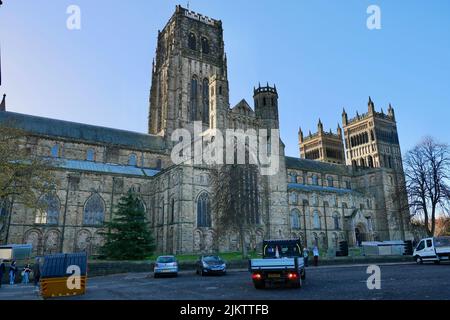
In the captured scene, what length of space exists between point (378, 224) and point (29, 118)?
65.9 metres

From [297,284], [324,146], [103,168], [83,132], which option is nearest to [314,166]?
[324,146]

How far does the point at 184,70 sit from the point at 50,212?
33707 millimetres

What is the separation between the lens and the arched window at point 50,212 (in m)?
41.4

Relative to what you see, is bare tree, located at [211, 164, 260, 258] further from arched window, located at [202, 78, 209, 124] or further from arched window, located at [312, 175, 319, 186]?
arched window, located at [312, 175, 319, 186]

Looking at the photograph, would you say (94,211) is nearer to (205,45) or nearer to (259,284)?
(259,284)

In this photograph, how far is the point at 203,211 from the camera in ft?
141

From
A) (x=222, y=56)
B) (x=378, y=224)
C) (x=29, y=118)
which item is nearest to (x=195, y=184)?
(x=29, y=118)

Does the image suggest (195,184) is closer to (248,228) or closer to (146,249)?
(248,228)

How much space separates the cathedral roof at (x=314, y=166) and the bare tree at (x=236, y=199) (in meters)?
22.7

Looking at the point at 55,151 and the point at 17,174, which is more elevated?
the point at 55,151

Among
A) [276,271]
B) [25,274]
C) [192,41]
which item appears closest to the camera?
[276,271]

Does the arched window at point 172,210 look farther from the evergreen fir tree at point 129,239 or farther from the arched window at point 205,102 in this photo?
the arched window at point 205,102

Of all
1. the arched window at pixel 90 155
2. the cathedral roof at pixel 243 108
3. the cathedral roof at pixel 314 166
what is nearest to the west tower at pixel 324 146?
the cathedral roof at pixel 314 166

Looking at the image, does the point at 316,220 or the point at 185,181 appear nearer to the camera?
the point at 185,181
